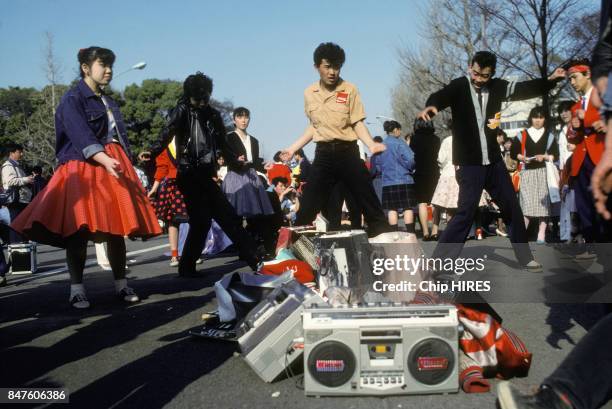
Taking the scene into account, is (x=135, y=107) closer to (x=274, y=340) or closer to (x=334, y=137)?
(x=334, y=137)

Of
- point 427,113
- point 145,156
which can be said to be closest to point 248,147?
point 145,156

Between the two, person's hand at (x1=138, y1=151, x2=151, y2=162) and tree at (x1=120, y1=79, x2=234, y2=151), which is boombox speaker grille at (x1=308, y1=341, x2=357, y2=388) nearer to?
person's hand at (x1=138, y1=151, x2=151, y2=162)

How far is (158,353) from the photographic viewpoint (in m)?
4.05

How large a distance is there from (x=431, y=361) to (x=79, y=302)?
146 inches

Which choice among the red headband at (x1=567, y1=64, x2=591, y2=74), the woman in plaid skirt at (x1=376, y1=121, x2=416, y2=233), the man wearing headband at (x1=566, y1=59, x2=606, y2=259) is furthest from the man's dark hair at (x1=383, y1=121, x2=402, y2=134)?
the man wearing headband at (x1=566, y1=59, x2=606, y2=259)

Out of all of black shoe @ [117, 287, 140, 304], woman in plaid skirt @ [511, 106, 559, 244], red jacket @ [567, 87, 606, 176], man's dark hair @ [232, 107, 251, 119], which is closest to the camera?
red jacket @ [567, 87, 606, 176]

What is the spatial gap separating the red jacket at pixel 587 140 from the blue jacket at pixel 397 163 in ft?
18.8

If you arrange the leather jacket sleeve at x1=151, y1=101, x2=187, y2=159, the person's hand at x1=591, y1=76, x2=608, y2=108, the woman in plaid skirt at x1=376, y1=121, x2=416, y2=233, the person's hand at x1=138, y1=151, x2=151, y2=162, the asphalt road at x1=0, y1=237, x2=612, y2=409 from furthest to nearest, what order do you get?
the woman in plaid skirt at x1=376, y1=121, x2=416, y2=233 < the leather jacket sleeve at x1=151, y1=101, x2=187, y2=159 < the person's hand at x1=138, y1=151, x2=151, y2=162 < the asphalt road at x1=0, y1=237, x2=612, y2=409 < the person's hand at x1=591, y1=76, x2=608, y2=108

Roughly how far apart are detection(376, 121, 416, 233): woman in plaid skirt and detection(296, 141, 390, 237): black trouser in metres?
4.89

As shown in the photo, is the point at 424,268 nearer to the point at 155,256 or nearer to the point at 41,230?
the point at 41,230

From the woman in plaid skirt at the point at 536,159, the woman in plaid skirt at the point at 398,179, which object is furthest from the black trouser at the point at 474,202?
the woman in plaid skirt at the point at 398,179

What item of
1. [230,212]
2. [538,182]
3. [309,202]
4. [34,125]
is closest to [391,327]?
[309,202]

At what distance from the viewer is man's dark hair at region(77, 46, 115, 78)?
5621mm

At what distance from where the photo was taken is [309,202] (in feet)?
20.8
